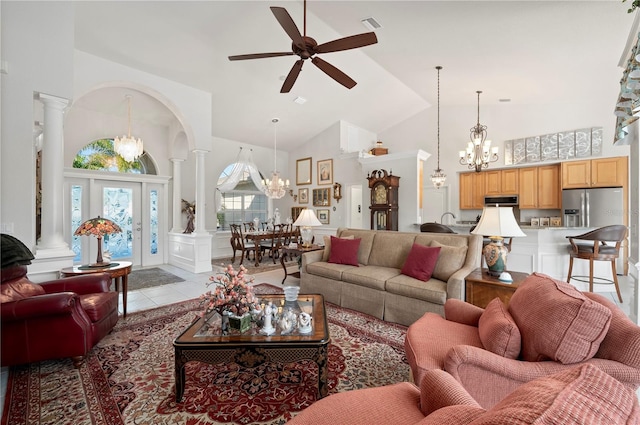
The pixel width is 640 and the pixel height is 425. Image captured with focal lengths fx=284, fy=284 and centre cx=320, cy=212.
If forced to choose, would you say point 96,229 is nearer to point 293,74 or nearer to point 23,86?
point 23,86

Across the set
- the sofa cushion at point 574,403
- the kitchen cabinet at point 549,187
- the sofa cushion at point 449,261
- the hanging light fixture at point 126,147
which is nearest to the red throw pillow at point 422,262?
the sofa cushion at point 449,261

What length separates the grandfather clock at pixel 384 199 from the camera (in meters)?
6.20

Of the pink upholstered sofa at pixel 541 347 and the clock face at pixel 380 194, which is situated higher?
the clock face at pixel 380 194

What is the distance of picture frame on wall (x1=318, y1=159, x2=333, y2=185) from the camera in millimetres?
8086

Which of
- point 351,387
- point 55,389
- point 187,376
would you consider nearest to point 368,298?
point 351,387

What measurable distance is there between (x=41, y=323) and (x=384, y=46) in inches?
211

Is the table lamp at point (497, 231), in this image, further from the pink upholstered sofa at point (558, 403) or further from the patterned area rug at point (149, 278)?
the patterned area rug at point (149, 278)

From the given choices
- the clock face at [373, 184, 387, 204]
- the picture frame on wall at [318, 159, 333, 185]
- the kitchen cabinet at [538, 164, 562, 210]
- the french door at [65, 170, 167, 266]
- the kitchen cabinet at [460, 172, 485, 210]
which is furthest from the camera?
the picture frame on wall at [318, 159, 333, 185]

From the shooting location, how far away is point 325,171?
8.21 metres

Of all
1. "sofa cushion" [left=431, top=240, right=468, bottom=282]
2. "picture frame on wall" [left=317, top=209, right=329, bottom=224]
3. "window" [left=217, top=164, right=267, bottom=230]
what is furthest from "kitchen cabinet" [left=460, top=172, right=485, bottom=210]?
"window" [left=217, top=164, right=267, bottom=230]

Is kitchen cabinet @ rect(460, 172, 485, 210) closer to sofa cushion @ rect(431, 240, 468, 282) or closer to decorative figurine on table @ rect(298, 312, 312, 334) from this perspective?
sofa cushion @ rect(431, 240, 468, 282)

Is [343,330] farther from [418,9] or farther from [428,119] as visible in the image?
[428,119]

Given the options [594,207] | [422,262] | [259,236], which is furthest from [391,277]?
[594,207]

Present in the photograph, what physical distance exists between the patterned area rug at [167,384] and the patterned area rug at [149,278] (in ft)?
6.88
